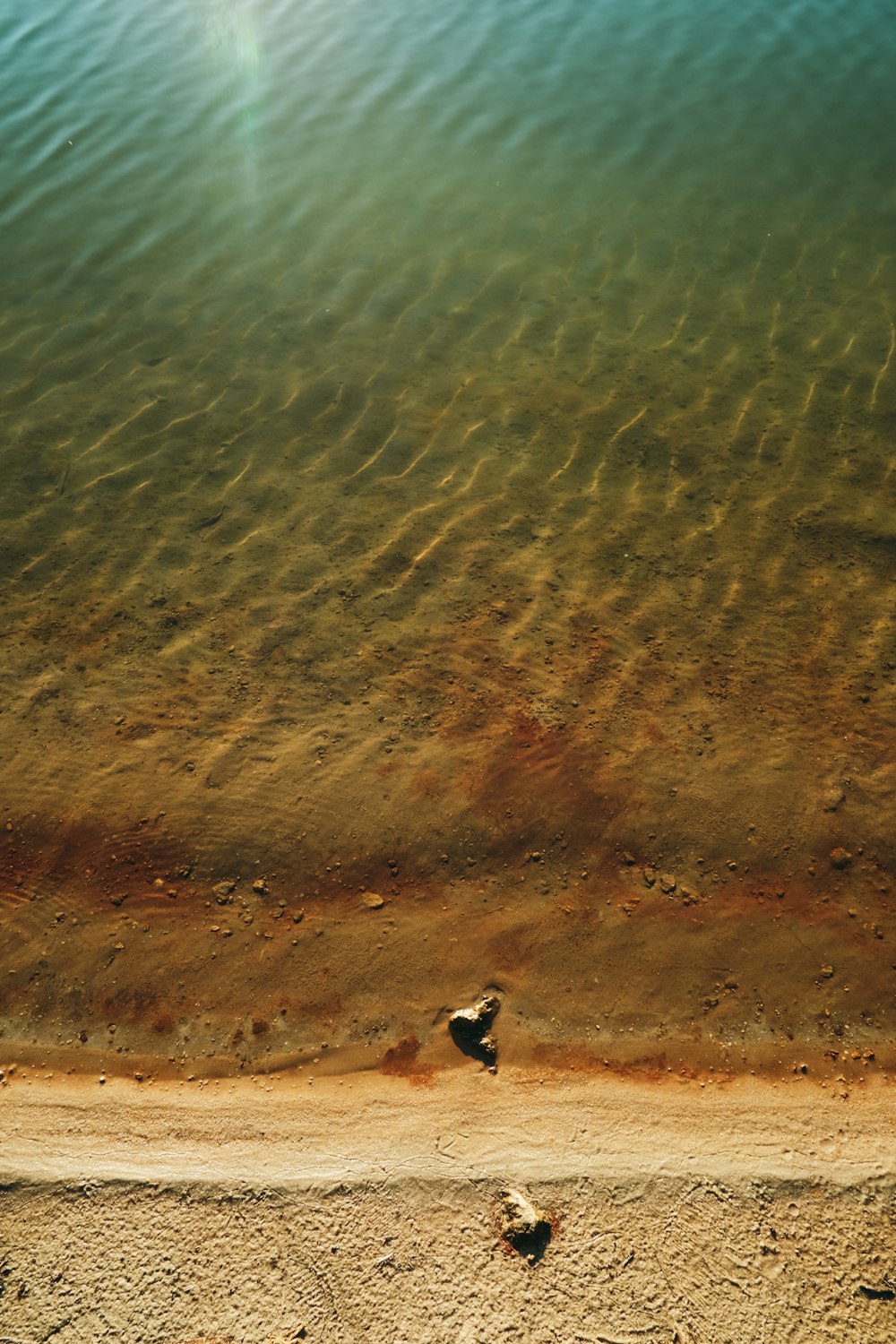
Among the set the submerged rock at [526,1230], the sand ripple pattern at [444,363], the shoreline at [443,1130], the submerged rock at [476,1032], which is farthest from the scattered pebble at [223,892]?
the submerged rock at [526,1230]

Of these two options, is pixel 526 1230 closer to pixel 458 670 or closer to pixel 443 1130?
pixel 443 1130

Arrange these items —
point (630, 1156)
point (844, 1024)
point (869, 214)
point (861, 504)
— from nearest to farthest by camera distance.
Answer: point (630, 1156)
point (844, 1024)
point (861, 504)
point (869, 214)

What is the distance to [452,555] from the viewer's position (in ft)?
18.9

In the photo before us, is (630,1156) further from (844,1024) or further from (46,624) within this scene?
(46,624)

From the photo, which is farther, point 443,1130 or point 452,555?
point 452,555

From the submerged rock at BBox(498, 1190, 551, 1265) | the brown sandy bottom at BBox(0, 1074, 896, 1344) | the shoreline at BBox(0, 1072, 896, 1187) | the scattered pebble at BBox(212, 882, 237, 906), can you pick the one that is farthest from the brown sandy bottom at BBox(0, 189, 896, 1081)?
the submerged rock at BBox(498, 1190, 551, 1265)

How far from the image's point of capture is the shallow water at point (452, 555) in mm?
4238

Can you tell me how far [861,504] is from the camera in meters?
5.91

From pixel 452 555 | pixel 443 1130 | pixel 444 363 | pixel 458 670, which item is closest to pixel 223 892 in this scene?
pixel 443 1130

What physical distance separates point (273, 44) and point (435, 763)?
399 inches

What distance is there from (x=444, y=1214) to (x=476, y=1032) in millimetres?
750

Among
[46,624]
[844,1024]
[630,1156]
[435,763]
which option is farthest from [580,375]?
[630,1156]

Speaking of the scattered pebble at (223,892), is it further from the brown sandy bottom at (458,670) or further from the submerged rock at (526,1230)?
the submerged rock at (526,1230)

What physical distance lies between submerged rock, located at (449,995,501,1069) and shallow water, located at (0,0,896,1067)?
0.13 metres
